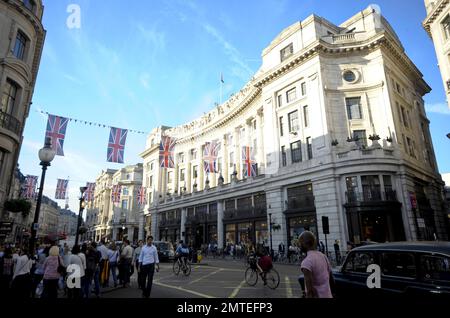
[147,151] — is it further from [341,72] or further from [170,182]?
[341,72]

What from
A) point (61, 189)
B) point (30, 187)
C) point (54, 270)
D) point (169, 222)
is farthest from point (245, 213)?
point (54, 270)

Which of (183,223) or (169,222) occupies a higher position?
(169,222)

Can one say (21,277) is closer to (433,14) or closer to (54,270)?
(54,270)

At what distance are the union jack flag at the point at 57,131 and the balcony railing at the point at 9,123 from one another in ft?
5.08

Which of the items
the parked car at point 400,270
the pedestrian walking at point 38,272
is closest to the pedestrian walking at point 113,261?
the pedestrian walking at point 38,272

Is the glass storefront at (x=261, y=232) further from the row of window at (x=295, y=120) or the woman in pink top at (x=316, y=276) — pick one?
the woman in pink top at (x=316, y=276)

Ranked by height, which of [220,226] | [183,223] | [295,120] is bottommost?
[220,226]

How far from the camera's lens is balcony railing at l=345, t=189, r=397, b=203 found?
1021 inches

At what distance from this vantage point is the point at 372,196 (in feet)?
85.5

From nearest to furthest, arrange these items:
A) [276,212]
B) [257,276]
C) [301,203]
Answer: [257,276]
[301,203]
[276,212]

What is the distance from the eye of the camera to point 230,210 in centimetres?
4106

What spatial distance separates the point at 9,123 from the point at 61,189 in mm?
24480

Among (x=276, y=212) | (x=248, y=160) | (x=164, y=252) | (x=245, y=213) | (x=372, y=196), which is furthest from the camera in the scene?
(x=245, y=213)
